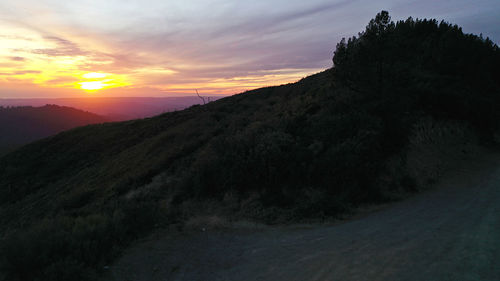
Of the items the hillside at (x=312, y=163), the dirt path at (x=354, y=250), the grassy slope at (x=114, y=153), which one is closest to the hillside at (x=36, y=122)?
the grassy slope at (x=114, y=153)

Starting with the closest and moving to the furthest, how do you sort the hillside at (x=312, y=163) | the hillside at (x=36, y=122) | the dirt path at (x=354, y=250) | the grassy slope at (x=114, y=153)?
the dirt path at (x=354, y=250) → the hillside at (x=312, y=163) → the grassy slope at (x=114, y=153) → the hillside at (x=36, y=122)

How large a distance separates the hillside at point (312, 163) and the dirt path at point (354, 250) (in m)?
1.02

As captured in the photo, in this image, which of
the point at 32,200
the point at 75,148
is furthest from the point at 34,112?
the point at 32,200

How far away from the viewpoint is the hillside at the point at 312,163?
281 inches

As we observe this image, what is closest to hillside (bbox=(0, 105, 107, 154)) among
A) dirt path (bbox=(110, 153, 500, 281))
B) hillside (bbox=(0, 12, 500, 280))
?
hillside (bbox=(0, 12, 500, 280))

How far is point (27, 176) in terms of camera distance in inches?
1019

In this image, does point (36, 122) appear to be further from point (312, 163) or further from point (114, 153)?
point (312, 163)

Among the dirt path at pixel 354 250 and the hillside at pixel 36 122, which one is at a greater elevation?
the hillside at pixel 36 122

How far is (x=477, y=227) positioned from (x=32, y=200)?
82.7ft

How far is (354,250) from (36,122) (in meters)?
165

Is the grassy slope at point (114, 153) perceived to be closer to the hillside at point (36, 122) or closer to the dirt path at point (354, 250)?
the dirt path at point (354, 250)

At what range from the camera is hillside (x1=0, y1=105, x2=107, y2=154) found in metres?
121

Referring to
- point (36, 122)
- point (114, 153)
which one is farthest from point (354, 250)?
point (36, 122)

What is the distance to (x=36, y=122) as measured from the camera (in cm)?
12988
